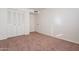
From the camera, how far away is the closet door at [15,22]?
196 cm

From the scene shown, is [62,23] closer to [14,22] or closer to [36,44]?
[36,44]

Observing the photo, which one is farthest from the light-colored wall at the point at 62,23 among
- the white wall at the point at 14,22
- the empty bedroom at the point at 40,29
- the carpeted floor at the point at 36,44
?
the white wall at the point at 14,22

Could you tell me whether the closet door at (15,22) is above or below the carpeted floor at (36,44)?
above

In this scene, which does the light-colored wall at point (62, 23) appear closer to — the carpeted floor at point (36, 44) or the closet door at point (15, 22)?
the carpeted floor at point (36, 44)

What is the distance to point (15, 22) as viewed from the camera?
198cm

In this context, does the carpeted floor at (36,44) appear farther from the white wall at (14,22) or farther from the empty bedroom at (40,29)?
the white wall at (14,22)

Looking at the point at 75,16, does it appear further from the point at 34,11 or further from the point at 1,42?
the point at 1,42

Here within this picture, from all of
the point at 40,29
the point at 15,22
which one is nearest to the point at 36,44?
the point at 40,29

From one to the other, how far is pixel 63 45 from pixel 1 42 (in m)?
1.28

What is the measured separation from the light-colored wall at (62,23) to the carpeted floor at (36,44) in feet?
0.40

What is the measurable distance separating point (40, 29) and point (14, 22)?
22.3 inches

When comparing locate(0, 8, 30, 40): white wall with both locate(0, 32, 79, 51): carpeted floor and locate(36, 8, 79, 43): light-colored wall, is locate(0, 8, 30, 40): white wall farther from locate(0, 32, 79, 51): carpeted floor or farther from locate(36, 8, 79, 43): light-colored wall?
locate(36, 8, 79, 43): light-colored wall
